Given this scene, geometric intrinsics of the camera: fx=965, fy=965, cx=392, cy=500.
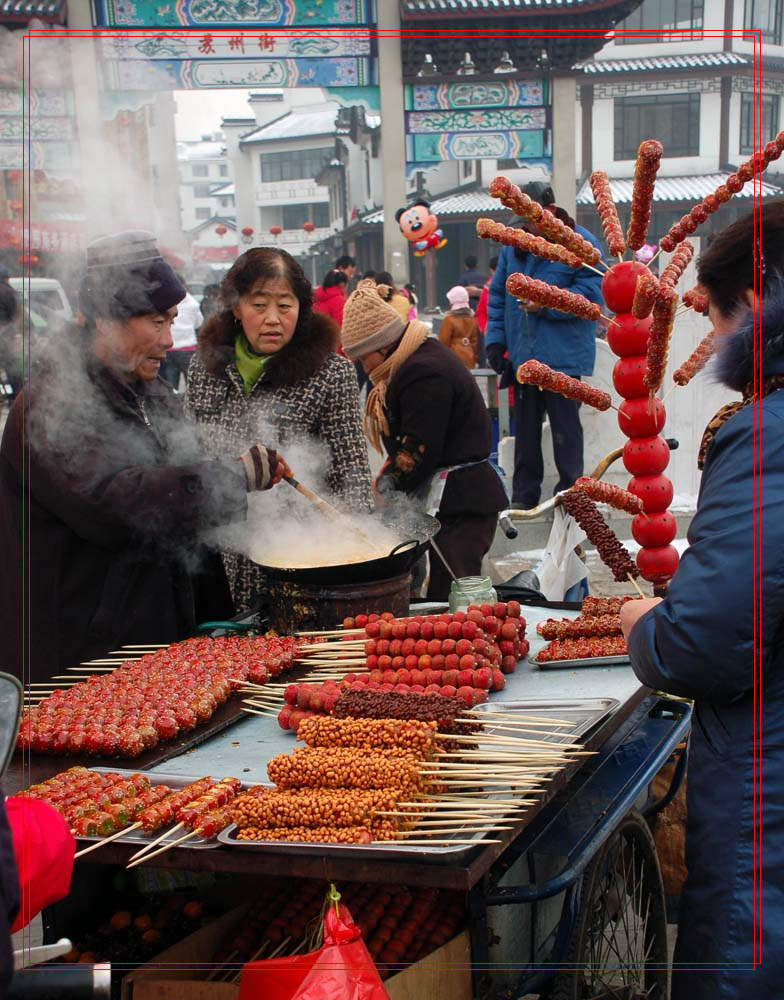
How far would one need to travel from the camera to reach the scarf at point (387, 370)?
4922mm

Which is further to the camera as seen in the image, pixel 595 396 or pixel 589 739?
pixel 595 396

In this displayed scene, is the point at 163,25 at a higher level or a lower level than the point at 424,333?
higher

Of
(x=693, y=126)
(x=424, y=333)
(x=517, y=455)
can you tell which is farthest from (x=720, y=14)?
(x=424, y=333)

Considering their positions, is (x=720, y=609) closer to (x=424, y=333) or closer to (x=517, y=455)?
(x=424, y=333)

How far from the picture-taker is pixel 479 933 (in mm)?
2137

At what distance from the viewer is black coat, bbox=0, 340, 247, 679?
120 inches

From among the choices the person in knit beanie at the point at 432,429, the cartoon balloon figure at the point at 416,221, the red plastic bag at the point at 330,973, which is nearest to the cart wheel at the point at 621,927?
the red plastic bag at the point at 330,973

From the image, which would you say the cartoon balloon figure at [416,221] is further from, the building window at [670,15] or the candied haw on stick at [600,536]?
the candied haw on stick at [600,536]

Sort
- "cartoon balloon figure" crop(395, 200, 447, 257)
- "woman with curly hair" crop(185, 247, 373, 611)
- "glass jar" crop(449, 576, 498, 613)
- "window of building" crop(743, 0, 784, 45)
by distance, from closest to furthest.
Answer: "glass jar" crop(449, 576, 498, 613) < "woman with curly hair" crop(185, 247, 373, 611) < "cartoon balloon figure" crop(395, 200, 447, 257) < "window of building" crop(743, 0, 784, 45)

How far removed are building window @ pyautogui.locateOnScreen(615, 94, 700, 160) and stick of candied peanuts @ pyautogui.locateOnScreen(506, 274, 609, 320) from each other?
27600 mm

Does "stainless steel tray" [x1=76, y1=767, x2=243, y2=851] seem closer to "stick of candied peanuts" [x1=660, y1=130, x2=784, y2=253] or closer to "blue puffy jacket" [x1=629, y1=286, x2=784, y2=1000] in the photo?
"blue puffy jacket" [x1=629, y1=286, x2=784, y2=1000]

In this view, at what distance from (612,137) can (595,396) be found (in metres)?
28.3

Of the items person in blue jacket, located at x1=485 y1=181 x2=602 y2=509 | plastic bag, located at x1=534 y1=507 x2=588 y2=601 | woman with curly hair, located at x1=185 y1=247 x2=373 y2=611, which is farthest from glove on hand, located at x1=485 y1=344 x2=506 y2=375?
woman with curly hair, located at x1=185 y1=247 x2=373 y2=611

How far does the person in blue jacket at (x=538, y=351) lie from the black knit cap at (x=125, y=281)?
4139mm
